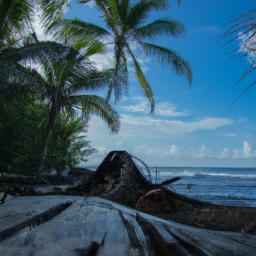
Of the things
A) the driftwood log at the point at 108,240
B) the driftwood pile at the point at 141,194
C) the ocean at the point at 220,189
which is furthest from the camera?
the ocean at the point at 220,189

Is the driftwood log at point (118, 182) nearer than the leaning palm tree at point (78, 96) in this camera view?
Yes

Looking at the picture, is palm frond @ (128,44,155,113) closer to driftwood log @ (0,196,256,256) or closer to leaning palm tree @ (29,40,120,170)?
leaning palm tree @ (29,40,120,170)

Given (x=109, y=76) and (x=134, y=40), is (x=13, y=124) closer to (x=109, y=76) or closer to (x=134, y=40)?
(x=109, y=76)

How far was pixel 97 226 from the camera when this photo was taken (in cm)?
210

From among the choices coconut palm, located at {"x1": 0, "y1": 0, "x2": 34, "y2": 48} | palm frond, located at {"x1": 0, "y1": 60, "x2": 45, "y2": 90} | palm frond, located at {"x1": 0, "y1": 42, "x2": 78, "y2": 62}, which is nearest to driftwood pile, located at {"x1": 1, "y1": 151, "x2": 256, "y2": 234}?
palm frond, located at {"x1": 0, "y1": 60, "x2": 45, "y2": 90}

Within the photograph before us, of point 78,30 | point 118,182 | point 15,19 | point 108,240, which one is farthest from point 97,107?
point 108,240

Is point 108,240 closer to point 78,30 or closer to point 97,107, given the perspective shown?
point 97,107

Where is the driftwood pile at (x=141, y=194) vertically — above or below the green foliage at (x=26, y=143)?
below

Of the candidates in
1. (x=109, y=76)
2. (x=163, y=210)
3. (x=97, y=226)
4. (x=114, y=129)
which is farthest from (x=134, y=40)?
(x=97, y=226)

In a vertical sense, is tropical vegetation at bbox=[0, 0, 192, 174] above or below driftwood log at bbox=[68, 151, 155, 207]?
above

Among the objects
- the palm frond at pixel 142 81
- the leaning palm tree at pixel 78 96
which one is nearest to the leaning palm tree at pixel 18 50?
the leaning palm tree at pixel 78 96

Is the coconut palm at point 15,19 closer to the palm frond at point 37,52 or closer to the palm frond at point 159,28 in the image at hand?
the palm frond at point 37,52

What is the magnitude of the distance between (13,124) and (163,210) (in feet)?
35.5

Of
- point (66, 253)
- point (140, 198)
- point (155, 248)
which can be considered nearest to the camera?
point (66, 253)
